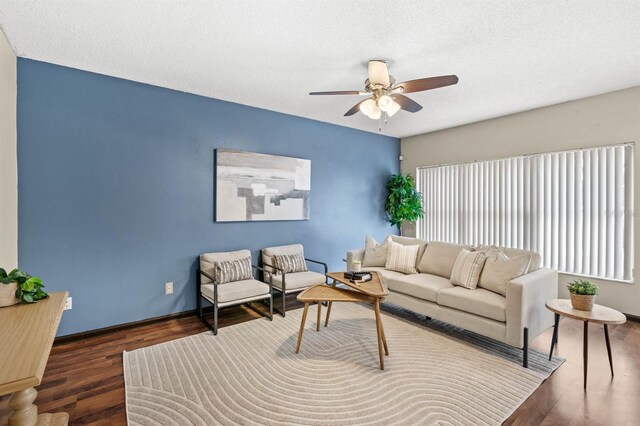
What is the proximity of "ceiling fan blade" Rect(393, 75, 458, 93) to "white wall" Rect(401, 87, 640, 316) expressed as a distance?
Answer: 8.44ft

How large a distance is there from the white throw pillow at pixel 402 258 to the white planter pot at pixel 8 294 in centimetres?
350

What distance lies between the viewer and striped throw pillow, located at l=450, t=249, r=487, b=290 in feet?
10.2

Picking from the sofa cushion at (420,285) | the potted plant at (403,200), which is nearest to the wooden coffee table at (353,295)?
the sofa cushion at (420,285)

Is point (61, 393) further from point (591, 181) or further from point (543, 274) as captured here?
point (591, 181)

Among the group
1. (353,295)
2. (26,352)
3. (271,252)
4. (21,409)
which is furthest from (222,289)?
(26,352)

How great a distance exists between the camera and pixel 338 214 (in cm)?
502

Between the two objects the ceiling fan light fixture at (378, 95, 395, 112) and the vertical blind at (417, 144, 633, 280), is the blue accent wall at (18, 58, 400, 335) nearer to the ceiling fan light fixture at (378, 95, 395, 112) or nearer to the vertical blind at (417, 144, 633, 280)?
the ceiling fan light fixture at (378, 95, 395, 112)

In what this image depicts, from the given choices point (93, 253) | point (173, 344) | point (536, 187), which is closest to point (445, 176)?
point (536, 187)

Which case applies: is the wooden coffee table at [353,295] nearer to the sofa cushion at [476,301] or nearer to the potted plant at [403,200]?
the sofa cushion at [476,301]

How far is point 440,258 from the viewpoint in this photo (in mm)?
3680

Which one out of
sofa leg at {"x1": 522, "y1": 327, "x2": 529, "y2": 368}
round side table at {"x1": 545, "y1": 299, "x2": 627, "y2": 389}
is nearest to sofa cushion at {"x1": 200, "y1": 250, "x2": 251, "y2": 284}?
sofa leg at {"x1": 522, "y1": 327, "x2": 529, "y2": 368}

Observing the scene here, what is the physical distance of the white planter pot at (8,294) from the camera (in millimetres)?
1755

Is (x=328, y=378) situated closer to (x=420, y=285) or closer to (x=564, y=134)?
(x=420, y=285)

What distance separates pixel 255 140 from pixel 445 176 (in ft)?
10.9
